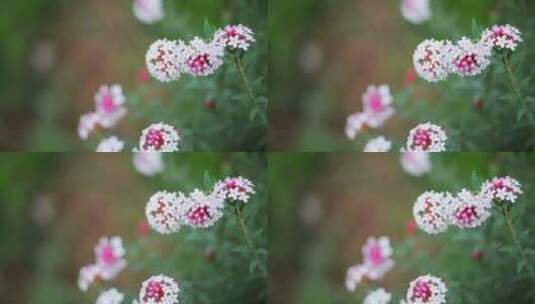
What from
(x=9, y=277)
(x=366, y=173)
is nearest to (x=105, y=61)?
(x=9, y=277)

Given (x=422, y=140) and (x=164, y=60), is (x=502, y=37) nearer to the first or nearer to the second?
(x=422, y=140)

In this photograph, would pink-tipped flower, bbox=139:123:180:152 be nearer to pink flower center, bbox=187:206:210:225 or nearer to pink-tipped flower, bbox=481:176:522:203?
pink flower center, bbox=187:206:210:225

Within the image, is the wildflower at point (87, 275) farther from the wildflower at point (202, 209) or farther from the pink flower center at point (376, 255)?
the pink flower center at point (376, 255)

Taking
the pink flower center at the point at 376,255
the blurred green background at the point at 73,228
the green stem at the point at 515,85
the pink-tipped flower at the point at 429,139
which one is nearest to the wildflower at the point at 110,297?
the blurred green background at the point at 73,228

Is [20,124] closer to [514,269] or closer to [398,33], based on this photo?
[398,33]

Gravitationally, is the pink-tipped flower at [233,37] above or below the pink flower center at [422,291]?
above
